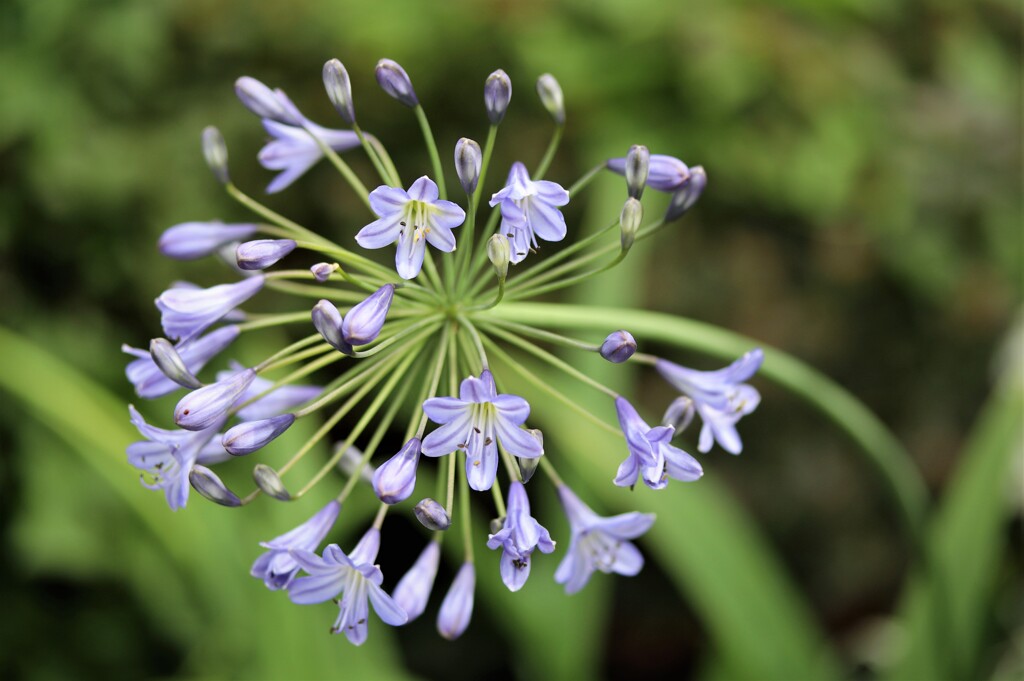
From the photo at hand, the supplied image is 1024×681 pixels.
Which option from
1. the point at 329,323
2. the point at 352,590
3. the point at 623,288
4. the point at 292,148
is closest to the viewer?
the point at 329,323

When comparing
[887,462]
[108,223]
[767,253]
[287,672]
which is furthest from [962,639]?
[108,223]

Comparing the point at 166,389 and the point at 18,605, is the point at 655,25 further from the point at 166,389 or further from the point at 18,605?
the point at 18,605

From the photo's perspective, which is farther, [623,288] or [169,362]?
[623,288]

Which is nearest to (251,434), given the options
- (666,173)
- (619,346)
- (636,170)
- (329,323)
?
(329,323)

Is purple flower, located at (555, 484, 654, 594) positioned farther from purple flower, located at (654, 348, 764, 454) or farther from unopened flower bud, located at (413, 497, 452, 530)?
unopened flower bud, located at (413, 497, 452, 530)

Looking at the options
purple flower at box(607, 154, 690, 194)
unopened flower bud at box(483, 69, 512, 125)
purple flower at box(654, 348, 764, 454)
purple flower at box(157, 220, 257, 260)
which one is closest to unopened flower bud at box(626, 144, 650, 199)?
purple flower at box(607, 154, 690, 194)

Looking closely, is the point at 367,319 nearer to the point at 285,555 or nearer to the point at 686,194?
the point at 285,555

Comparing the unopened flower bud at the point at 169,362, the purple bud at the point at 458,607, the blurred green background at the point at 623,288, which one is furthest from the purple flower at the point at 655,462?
the blurred green background at the point at 623,288
